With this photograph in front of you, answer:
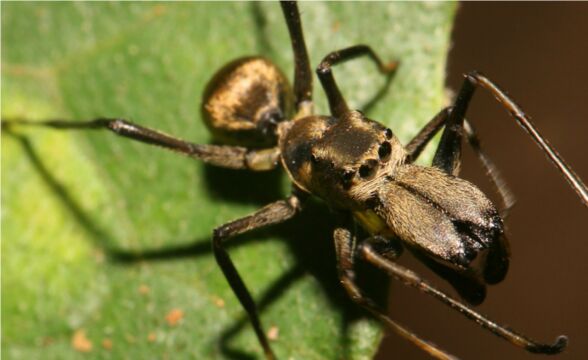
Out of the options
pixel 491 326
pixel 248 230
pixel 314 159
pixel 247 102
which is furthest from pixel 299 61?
pixel 491 326

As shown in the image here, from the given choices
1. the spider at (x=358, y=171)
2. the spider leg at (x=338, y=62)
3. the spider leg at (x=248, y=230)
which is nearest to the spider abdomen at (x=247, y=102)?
the spider at (x=358, y=171)

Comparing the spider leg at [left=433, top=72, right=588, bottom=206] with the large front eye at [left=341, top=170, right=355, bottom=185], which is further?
the large front eye at [left=341, top=170, right=355, bottom=185]

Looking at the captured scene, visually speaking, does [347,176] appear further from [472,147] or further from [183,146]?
[183,146]

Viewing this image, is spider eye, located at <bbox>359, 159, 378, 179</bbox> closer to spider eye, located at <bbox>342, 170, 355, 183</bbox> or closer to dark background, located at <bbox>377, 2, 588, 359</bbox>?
spider eye, located at <bbox>342, 170, 355, 183</bbox>

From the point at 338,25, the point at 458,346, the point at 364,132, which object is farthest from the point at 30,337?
the point at 458,346

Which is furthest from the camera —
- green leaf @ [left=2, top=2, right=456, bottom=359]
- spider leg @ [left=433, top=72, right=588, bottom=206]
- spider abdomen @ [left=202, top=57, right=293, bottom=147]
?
spider abdomen @ [left=202, top=57, right=293, bottom=147]

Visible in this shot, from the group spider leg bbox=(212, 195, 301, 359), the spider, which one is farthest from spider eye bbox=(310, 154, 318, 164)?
spider leg bbox=(212, 195, 301, 359)

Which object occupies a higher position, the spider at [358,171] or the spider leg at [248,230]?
the spider at [358,171]

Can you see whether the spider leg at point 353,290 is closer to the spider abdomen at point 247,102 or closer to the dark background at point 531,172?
the spider abdomen at point 247,102
